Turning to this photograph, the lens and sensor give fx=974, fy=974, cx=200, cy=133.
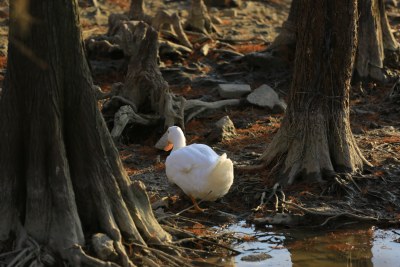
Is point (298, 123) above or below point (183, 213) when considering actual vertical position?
above

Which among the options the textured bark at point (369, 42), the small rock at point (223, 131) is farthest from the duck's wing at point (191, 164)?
the textured bark at point (369, 42)

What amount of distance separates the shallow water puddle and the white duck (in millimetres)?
470

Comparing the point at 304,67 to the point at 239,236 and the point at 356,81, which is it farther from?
the point at 356,81

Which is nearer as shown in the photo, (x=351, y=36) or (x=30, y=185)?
(x=30, y=185)

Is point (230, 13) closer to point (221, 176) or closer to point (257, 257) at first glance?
point (221, 176)

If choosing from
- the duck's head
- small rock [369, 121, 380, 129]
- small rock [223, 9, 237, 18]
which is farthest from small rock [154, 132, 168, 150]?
small rock [223, 9, 237, 18]

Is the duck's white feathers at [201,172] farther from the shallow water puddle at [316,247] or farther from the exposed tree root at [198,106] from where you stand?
the exposed tree root at [198,106]

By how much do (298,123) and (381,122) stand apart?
3.79 metres

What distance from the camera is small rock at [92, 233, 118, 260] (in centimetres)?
825

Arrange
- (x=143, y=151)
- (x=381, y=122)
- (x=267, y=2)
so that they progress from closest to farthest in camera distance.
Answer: (x=143, y=151) → (x=381, y=122) → (x=267, y=2)

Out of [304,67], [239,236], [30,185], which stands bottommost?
[239,236]

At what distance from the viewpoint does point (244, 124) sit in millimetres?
14578

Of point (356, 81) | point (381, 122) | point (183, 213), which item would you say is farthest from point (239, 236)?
point (356, 81)

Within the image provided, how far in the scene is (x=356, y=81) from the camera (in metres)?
16.5
